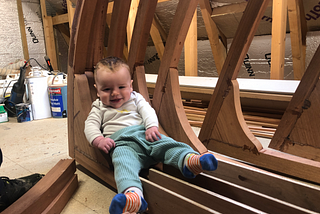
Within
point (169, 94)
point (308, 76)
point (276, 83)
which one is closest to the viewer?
point (308, 76)

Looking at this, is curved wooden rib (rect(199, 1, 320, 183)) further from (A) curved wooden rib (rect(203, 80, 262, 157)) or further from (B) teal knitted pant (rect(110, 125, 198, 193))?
(B) teal knitted pant (rect(110, 125, 198, 193))

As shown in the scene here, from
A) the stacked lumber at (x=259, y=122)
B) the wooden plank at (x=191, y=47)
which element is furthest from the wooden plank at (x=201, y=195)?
the wooden plank at (x=191, y=47)

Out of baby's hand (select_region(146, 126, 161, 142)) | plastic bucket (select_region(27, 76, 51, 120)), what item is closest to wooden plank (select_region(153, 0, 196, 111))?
baby's hand (select_region(146, 126, 161, 142))

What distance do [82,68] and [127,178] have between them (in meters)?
0.61

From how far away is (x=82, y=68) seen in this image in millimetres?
1062

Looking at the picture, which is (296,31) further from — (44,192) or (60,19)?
(60,19)

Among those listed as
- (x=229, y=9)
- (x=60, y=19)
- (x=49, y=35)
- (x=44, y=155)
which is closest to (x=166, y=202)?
(x=44, y=155)

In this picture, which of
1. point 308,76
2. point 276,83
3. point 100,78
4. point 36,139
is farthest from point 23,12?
point 308,76

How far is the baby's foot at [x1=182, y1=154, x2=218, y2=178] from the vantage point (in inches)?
25.6

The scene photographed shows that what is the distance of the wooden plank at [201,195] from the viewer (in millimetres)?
557

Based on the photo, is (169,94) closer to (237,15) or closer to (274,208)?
(274,208)

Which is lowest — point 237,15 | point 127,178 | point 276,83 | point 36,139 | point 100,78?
point 36,139

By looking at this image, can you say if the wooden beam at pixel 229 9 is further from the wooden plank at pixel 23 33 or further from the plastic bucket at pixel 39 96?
the wooden plank at pixel 23 33

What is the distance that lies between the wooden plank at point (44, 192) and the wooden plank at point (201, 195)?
0.36m
